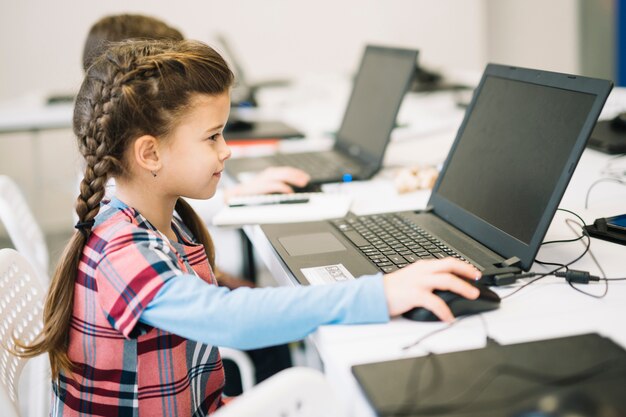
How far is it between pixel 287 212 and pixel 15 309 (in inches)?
19.7

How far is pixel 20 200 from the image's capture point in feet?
5.17

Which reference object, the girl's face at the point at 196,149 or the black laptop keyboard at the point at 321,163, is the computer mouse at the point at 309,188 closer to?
the black laptop keyboard at the point at 321,163

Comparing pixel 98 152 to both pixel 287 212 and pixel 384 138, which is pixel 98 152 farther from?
pixel 384 138

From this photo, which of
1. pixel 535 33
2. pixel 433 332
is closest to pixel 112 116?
pixel 433 332

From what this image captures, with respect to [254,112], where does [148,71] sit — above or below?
above

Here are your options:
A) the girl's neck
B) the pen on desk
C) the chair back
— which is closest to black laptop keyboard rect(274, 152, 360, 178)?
the pen on desk

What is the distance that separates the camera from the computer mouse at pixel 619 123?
1694 mm

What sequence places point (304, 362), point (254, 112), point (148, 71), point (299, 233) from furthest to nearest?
point (254, 112) < point (304, 362) < point (299, 233) < point (148, 71)

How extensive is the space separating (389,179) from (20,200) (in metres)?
0.84

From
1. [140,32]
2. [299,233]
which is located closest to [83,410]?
[299,233]

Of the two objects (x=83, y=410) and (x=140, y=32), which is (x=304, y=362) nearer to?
(x=140, y=32)

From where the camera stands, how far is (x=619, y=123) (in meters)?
1.71

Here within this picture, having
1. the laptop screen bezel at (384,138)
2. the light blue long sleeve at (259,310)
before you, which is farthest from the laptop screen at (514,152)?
the laptop screen bezel at (384,138)

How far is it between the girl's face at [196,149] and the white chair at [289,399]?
1.61ft
